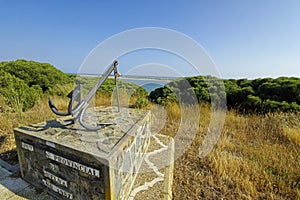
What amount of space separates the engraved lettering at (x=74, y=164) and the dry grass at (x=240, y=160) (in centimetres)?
103

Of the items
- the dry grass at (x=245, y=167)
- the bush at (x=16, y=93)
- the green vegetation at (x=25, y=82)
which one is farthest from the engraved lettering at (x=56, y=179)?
the bush at (x=16, y=93)

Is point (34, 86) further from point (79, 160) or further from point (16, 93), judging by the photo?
point (79, 160)

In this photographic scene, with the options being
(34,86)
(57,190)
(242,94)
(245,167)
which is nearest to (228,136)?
(245,167)

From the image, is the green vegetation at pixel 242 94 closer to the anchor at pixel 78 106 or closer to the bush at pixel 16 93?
the anchor at pixel 78 106

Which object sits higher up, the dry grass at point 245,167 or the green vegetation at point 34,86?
the green vegetation at point 34,86

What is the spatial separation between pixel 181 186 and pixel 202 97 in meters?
5.07

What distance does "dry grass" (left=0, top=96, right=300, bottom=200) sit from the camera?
1910 millimetres

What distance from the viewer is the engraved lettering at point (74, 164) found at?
1.44 m

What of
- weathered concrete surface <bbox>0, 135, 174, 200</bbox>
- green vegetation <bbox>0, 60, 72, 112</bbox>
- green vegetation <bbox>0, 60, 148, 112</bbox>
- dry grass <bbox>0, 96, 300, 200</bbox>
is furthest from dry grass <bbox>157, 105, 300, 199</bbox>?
green vegetation <bbox>0, 60, 72, 112</bbox>

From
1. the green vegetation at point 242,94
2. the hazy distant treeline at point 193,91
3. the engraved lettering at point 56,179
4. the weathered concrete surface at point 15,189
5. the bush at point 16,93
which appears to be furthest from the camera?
the green vegetation at point 242,94

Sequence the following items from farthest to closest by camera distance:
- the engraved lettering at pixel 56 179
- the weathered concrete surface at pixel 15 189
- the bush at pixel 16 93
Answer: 1. the bush at pixel 16 93
2. the weathered concrete surface at pixel 15 189
3. the engraved lettering at pixel 56 179

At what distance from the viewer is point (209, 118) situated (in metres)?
4.58

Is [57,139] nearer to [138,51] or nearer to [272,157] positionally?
[138,51]

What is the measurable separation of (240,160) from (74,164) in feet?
7.65
